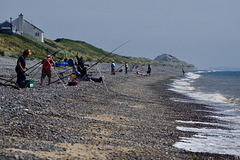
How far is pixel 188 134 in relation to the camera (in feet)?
26.3

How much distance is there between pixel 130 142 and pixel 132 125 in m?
1.87

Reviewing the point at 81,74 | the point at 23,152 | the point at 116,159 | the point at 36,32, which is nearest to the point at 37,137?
the point at 23,152

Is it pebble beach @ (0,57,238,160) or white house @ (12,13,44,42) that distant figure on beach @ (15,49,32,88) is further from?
white house @ (12,13,44,42)

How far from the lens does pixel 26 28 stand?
76.1 m

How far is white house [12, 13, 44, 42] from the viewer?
7194 cm

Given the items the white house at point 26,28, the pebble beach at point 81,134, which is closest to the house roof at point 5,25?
the white house at point 26,28

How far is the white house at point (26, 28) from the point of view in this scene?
2832 inches

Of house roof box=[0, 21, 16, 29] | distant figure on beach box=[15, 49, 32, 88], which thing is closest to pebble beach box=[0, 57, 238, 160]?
distant figure on beach box=[15, 49, 32, 88]

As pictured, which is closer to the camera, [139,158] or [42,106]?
[139,158]

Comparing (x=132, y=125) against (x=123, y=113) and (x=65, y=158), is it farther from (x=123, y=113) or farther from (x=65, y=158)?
(x=65, y=158)

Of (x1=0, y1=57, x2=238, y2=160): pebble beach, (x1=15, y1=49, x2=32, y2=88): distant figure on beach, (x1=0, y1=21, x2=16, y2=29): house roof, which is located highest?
(x1=0, y1=21, x2=16, y2=29): house roof

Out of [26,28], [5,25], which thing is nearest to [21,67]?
[5,25]

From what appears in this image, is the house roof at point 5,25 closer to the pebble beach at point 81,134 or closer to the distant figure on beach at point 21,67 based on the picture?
the distant figure on beach at point 21,67

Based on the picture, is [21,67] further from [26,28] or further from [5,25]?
[26,28]
